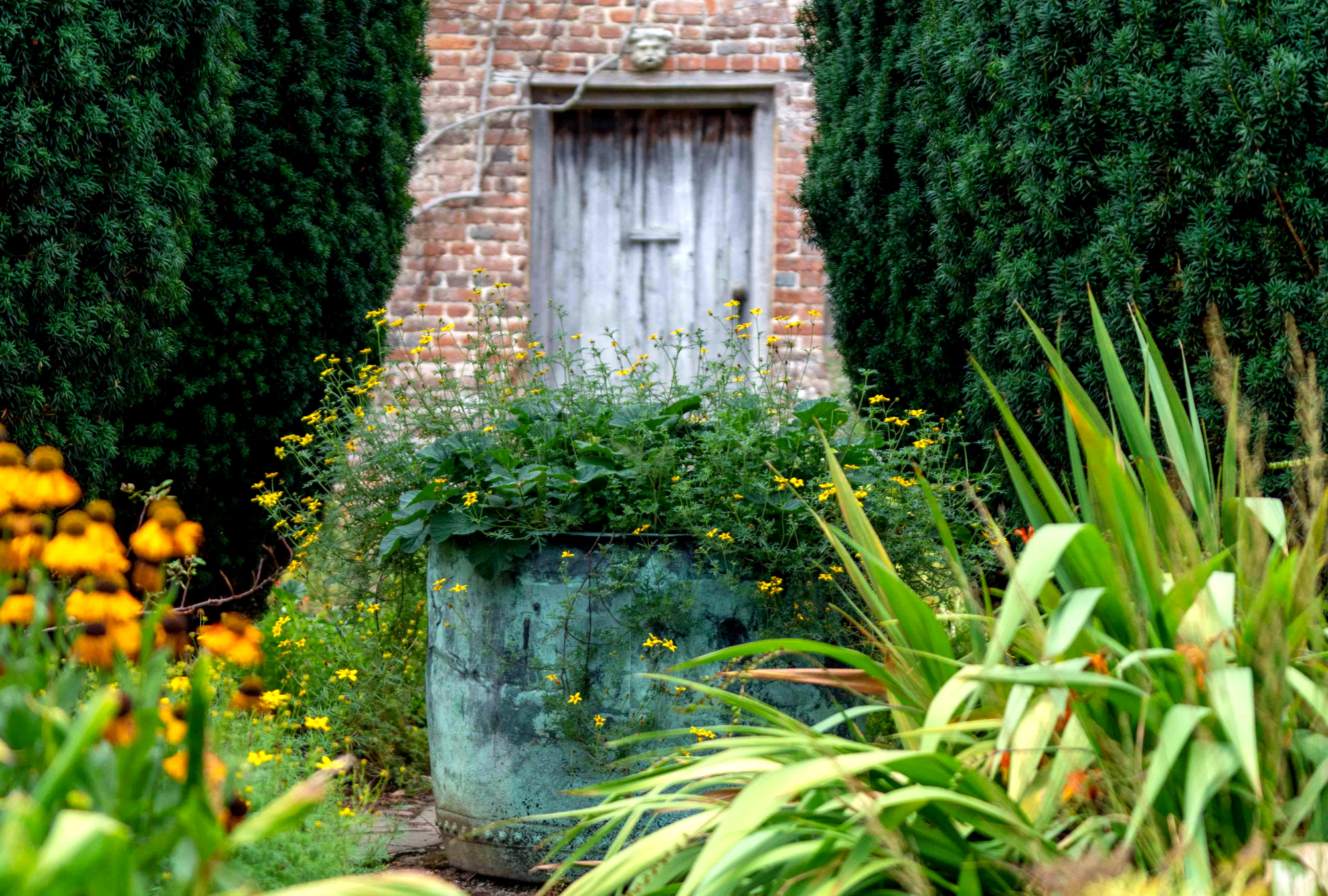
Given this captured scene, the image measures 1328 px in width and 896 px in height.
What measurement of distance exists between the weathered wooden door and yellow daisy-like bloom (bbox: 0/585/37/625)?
221 inches

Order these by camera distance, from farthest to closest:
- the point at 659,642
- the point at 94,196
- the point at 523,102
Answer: the point at 523,102 < the point at 94,196 < the point at 659,642

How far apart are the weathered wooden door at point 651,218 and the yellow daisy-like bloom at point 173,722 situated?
5639mm

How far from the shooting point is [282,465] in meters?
4.18

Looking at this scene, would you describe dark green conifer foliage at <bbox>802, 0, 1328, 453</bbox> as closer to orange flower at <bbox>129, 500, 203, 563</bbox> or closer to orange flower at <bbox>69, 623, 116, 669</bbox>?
orange flower at <bbox>129, 500, 203, 563</bbox>

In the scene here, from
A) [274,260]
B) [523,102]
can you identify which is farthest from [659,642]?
[523,102]

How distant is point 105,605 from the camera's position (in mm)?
1409

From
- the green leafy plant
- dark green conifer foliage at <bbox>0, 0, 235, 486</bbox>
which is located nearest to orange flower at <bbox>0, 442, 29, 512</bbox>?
the green leafy plant

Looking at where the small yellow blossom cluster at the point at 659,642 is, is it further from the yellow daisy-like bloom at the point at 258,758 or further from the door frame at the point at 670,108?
the door frame at the point at 670,108

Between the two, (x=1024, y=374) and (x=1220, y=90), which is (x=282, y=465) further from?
(x=1220, y=90)

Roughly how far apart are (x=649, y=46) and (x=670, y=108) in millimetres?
412

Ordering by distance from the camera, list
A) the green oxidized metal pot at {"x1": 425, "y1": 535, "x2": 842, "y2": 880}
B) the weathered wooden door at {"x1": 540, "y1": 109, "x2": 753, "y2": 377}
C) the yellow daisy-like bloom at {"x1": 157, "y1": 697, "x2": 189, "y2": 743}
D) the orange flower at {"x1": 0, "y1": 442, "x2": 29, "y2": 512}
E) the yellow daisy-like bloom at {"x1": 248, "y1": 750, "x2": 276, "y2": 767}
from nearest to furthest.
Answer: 1. the yellow daisy-like bloom at {"x1": 157, "y1": 697, "x2": 189, "y2": 743}
2. the orange flower at {"x1": 0, "y1": 442, "x2": 29, "y2": 512}
3. the yellow daisy-like bloom at {"x1": 248, "y1": 750, "x2": 276, "y2": 767}
4. the green oxidized metal pot at {"x1": 425, "y1": 535, "x2": 842, "y2": 880}
5. the weathered wooden door at {"x1": 540, "y1": 109, "x2": 753, "y2": 377}

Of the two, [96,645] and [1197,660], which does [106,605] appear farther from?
[1197,660]

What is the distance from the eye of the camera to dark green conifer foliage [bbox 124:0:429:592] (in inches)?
148

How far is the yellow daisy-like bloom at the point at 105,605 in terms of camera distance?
141 centimetres
